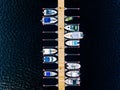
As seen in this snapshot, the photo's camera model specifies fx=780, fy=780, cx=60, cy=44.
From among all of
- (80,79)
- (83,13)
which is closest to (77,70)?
(80,79)

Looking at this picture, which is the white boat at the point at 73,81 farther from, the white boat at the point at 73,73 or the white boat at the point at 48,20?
the white boat at the point at 48,20

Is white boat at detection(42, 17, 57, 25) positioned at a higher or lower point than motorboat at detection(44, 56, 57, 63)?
higher

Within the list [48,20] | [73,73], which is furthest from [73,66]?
[48,20]

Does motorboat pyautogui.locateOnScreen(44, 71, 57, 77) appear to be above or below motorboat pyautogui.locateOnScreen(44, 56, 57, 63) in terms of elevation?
below

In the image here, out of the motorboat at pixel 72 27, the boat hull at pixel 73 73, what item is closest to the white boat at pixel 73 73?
the boat hull at pixel 73 73

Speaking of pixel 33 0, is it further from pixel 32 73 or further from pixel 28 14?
pixel 32 73

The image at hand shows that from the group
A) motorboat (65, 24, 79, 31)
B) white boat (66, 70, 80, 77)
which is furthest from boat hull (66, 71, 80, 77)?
motorboat (65, 24, 79, 31)

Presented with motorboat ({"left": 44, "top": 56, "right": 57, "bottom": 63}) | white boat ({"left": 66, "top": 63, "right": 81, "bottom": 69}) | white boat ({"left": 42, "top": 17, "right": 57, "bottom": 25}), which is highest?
white boat ({"left": 42, "top": 17, "right": 57, "bottom": 25})

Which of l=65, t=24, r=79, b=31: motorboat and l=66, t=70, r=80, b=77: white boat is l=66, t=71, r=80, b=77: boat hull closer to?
l=66, t=70, r=80, b=77: white boat

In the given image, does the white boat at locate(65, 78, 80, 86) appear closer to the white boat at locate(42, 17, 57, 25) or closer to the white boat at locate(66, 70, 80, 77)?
the white boat at locate(66, 70, 80, 77)

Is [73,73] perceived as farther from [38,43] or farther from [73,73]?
[38,43]
